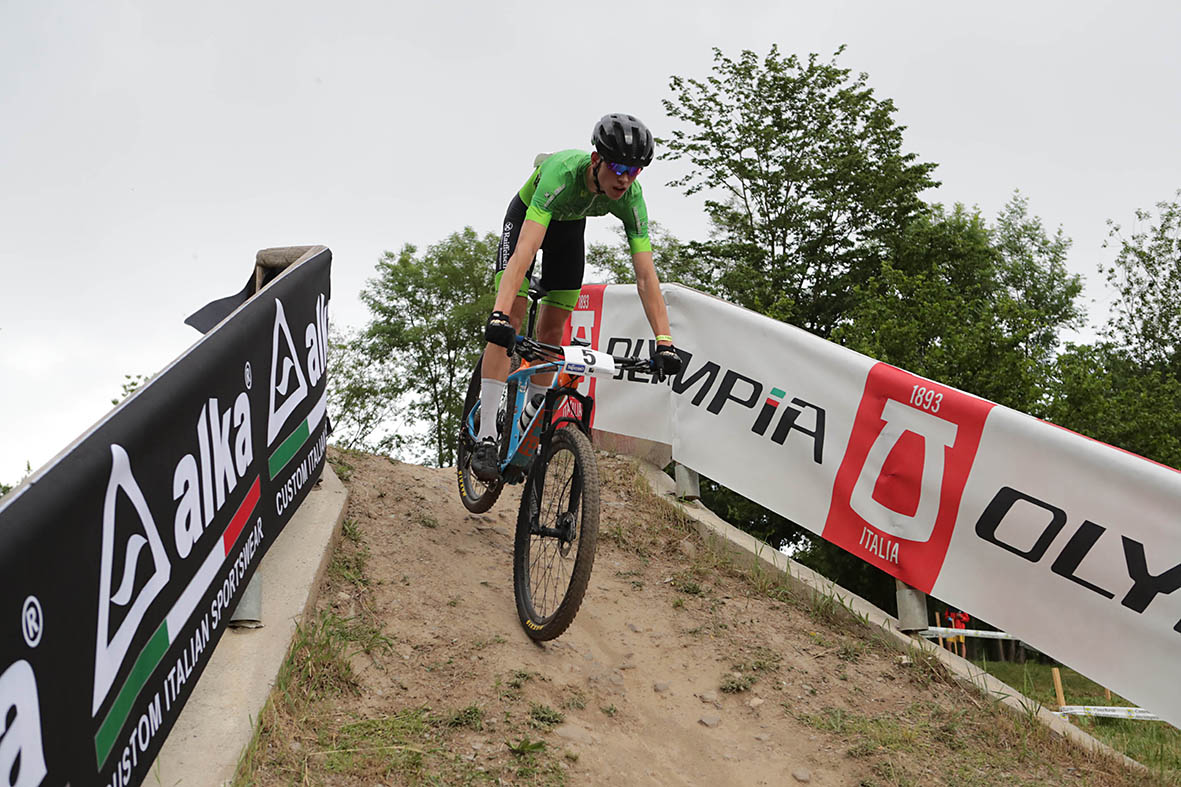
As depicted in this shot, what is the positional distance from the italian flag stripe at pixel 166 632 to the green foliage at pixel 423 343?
36106 millimetres

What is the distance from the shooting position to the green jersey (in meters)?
4.93

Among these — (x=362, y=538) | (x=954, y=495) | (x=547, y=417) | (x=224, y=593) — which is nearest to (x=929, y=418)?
(x=954, y=495)

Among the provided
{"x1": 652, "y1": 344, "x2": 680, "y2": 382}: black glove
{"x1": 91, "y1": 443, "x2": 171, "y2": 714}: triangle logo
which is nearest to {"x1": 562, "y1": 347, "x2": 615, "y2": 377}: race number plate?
{"x1": 652, "y1": 344, "x2": 680, "y2": 382}: black glove

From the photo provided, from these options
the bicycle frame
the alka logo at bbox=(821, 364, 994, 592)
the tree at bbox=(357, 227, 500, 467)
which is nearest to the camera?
the bicycle frame

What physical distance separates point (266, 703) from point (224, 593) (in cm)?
46

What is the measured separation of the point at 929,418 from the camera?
17.3 feet

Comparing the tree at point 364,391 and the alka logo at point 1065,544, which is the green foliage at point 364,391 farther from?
the alka logo at point 1065,544

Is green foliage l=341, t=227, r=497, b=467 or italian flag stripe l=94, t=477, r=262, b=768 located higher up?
italian flag stripe l=94, t=477, r=262, b=768

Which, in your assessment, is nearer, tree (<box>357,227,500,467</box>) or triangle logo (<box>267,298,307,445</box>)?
triangle logo (<box>267,298,307,445</box>)

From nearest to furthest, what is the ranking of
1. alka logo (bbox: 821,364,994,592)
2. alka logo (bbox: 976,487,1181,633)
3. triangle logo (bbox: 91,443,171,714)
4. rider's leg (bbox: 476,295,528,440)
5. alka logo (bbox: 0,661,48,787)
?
alka logo (bbox: 0,661,48,787) → triangle logo (bbox: 91,443,171,714) → alka logo (bbox: 976,487,1181,633) → alka logo (bbox: 821,364,994,592) → rider's leg (bbox: 476,295,528,440)

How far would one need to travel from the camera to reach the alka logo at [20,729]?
205cm

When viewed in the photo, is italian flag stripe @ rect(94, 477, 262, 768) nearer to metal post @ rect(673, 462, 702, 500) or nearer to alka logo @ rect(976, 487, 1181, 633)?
alka logo @ rect(976, 487, 1181, 633)

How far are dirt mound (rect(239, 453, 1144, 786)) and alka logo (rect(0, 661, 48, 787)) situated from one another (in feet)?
3.56

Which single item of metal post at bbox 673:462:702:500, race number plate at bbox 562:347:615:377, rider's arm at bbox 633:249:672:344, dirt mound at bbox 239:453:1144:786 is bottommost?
dirt mound at bbox 239:453:1144:786
